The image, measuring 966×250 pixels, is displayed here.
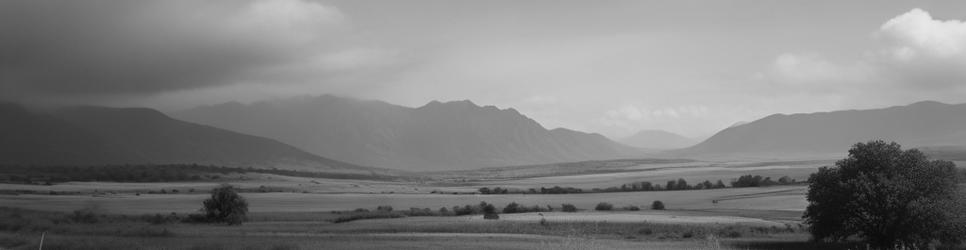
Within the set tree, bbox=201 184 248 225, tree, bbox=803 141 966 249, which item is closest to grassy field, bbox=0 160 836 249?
tree, bbox=201 184 248 225

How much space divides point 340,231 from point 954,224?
40463 millimetres

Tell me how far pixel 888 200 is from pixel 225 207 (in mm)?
56262

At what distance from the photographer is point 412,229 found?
2365 inches

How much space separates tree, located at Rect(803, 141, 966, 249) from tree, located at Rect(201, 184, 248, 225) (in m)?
50.1

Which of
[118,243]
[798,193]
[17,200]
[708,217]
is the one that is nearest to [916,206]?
[708,217]

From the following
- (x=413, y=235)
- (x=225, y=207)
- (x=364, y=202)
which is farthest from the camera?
(x=364, y=202)

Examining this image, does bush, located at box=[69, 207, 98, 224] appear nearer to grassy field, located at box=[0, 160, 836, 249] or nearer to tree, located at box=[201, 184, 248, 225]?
grassy field, located at box=[0, 160, 836, 249]

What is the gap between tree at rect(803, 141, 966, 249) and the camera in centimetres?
4319

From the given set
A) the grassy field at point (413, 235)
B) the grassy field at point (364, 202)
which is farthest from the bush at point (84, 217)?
the grassy field at point (364, 202)

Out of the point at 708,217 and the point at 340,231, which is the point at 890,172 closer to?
the point at 708,217

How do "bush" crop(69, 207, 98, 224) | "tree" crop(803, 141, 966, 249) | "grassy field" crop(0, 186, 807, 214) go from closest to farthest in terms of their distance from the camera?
1. "tree" crop(803, 141, 966, 249)
2. "bush" crop(69, 207, 98, 224)
3. "grassy field" crop(0, 186, 807, 214)

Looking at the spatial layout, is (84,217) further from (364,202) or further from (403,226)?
(364,202)

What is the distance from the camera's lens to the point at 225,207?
73.8 m

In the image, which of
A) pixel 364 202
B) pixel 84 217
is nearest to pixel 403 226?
pixel 84 217
